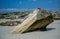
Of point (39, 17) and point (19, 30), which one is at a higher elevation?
point (39, 17)

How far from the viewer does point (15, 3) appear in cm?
200

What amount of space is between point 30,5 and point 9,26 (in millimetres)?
415

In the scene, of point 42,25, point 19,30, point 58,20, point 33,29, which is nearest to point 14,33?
point 19,30

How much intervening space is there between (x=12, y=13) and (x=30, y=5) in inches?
10.1

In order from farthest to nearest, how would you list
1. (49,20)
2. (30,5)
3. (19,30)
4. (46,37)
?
(30,5)
(49,20)
(19,30)
(46,37)

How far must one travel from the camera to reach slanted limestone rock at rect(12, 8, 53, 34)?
173 cm

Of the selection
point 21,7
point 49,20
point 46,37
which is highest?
point 21,7

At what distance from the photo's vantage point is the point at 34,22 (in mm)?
1746

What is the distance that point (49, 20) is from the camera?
1.85m

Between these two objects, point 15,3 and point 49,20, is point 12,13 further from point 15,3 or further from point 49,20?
point 49,20

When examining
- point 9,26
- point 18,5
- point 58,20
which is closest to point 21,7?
point 18,5

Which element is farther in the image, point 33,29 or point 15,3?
point 15,3

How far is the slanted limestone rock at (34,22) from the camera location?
1.73 m

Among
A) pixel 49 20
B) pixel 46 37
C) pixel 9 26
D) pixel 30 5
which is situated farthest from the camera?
pixel 9 26
